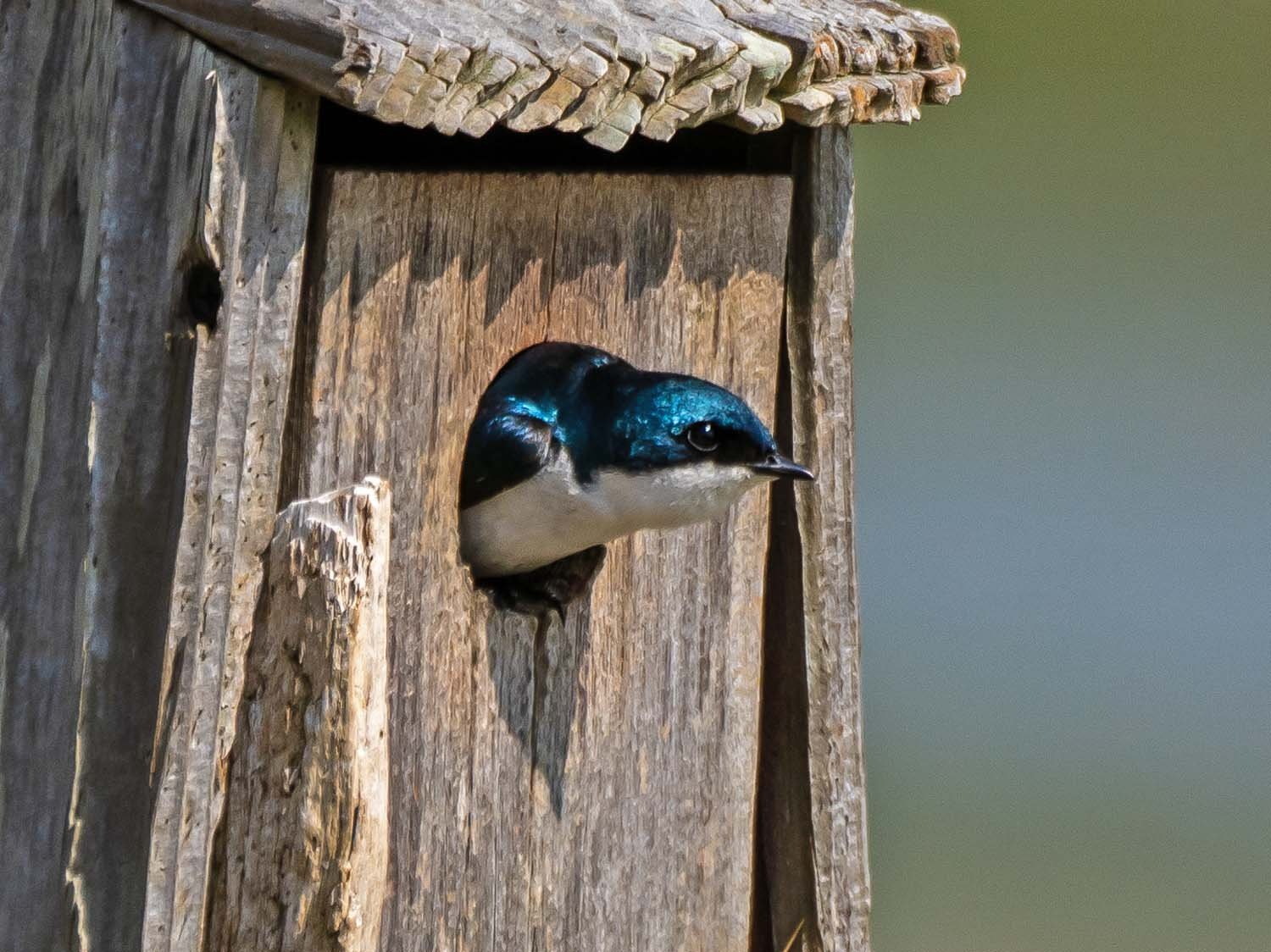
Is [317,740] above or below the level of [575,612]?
below

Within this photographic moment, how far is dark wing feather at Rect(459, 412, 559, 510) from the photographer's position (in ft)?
7.09

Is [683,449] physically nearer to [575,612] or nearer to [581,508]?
[581,508]

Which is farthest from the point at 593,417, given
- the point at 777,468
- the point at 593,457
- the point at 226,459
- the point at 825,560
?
the point at 226,459

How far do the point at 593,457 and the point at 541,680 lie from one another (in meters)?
0.26

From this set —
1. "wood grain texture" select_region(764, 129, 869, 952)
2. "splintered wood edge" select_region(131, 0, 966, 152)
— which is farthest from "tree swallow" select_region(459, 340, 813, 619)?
"splintered wood edge" select_region(131, 0, 966, 152)

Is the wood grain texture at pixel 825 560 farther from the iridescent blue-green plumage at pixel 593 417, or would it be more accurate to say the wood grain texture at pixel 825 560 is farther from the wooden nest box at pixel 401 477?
the iridescent blue-green plumage at pixel 593 417

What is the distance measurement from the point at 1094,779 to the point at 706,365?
14.0 ft

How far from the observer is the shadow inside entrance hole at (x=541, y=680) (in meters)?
2.21

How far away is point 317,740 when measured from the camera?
1877 mm

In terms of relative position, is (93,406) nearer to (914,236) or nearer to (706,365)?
(706,365)

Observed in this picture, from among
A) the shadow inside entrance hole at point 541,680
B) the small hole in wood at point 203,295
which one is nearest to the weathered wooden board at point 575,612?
the shadow inside entrance hole at point 541,680

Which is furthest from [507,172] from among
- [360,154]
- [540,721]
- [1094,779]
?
[1094,779]

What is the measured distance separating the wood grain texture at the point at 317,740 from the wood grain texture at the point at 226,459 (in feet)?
0.11

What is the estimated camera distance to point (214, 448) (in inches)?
73.3
